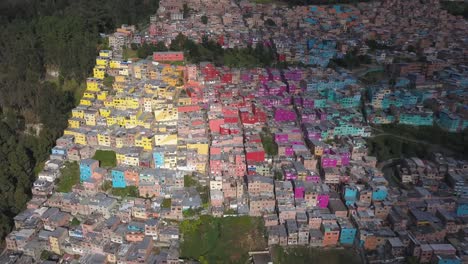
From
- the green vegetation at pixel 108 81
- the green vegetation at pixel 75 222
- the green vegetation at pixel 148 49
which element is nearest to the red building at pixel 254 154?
the green vegetation at pixel 75 222

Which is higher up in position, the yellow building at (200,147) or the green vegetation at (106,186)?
the yellow building at (200,147)

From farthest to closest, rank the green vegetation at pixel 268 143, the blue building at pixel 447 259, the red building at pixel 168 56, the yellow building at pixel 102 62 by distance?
1. the red building at pixel 168 56
2. the yellow building at pixel 102 62
3. the green vegetation at pixel 268 143
4. the blue building at pixel 447 259

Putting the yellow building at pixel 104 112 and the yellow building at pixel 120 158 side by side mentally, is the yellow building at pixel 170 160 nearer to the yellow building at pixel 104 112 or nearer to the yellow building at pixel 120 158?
the yellow building at pixel 120 158

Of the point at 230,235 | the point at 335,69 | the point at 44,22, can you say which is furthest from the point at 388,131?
the point at 44,22

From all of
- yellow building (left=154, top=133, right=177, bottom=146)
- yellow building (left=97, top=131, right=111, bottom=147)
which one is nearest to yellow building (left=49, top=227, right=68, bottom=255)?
yellow building (left=97, top=131, right=111, bottom=147)

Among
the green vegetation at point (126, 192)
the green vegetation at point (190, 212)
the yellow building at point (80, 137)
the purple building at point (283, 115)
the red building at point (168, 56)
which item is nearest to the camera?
the green vegetation at point (190, 212)

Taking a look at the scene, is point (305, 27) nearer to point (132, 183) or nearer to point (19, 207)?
point (132, 183)

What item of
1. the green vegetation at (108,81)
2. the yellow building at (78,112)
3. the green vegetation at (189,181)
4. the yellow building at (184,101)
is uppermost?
the green vegetation at (108,81)
